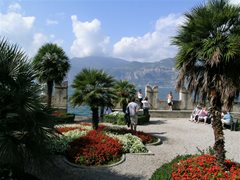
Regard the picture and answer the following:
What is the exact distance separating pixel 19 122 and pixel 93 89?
827 cm

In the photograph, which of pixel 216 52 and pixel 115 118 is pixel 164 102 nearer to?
pixel 115 118

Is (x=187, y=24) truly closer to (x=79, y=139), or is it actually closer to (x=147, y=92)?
(x=79, y=139)

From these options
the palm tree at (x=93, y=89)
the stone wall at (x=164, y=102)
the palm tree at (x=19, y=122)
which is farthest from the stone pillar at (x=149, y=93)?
the palm tree at (x=19, y=122)

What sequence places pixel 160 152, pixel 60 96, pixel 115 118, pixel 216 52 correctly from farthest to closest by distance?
1. pixel 60 96
2. pixel 115 118
3. pixel 160 152
4. pixel 216 52

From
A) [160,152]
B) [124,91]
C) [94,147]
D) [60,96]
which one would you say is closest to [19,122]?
[94,147]

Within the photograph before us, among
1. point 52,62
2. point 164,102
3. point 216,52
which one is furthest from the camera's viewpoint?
point 164,102

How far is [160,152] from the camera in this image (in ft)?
43.5

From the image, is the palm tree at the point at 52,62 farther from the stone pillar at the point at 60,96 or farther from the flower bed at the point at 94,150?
the flower bed at the point at 94,150

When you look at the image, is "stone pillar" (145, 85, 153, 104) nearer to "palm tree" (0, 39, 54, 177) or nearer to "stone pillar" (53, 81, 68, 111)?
"stone pillar" (53, 81, 68, 111)

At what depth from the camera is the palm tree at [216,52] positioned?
8.09 metres

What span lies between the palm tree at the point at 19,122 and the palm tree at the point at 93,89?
760cm

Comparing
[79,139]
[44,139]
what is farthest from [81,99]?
[44,139]

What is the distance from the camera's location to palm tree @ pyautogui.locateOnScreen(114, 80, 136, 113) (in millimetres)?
21772

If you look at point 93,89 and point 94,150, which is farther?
point 93,89
